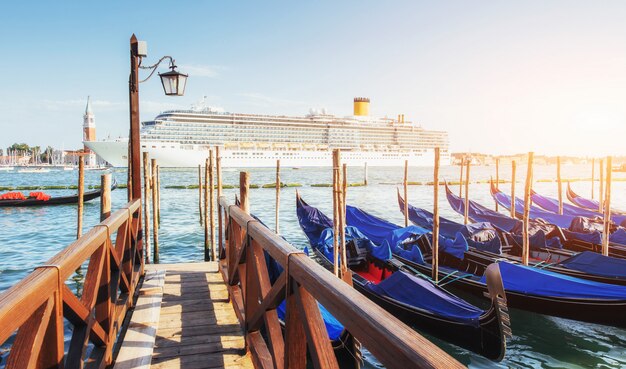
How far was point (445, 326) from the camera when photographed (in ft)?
15.7

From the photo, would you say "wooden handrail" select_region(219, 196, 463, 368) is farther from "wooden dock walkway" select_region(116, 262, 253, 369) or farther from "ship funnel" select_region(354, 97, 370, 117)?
"ship funnel" select_region(354, 97, 370, 117)

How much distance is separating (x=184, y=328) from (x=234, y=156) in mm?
46614

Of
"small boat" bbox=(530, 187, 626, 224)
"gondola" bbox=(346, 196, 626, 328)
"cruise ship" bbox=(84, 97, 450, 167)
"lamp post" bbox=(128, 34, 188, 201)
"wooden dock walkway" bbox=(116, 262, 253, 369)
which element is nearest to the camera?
"wooden dock walkway" bbox=(116, 262, 253, 369)

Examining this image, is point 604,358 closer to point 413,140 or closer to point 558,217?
point 558,217

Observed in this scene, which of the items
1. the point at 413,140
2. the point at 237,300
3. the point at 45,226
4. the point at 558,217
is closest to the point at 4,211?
the point at 45,226

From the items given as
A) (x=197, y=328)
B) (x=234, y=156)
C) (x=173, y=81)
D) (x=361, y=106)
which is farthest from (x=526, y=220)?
(x=361, y=106)

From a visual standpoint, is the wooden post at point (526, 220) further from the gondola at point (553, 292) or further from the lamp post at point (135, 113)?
the lamp post at point (135, 113)

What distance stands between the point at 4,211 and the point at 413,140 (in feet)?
168

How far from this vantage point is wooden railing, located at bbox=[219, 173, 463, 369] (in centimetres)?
90

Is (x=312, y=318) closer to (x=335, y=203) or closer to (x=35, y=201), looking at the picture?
(x=335, y=203)

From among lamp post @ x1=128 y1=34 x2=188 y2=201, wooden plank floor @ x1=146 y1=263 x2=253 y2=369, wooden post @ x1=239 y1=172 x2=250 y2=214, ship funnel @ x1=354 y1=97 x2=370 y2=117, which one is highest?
ship funnel @ x1=354 y1=97 x2=370 y2=117

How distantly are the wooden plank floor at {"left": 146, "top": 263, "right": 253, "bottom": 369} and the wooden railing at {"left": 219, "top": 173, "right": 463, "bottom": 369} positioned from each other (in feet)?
0.76

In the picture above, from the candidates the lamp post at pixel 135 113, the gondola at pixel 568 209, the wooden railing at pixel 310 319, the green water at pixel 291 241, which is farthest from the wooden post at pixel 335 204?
Result: the gondola at pixel 568 209

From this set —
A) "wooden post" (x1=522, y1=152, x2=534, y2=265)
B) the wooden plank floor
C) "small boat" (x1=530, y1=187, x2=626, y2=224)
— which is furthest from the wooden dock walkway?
"small boat" (x1=530, y1=187, x2=626, y2=224)
